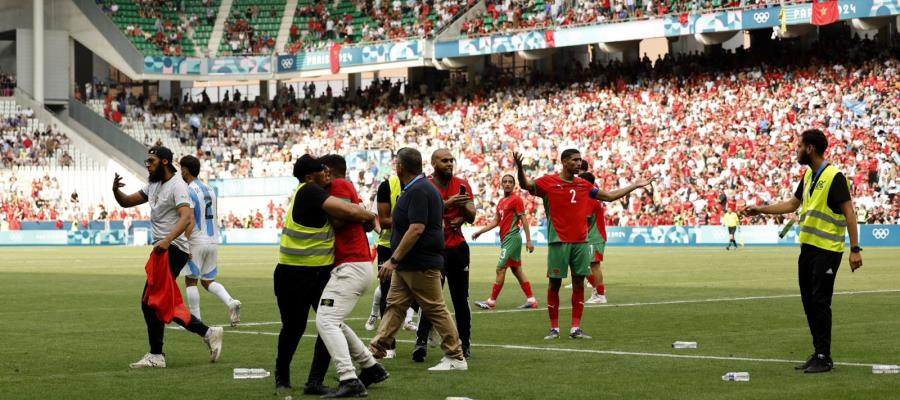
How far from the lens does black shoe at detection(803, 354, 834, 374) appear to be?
40.4 feet

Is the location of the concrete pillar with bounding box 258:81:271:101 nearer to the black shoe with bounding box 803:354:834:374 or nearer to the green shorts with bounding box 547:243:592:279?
the green shorts with bounding box 547:243:592:279

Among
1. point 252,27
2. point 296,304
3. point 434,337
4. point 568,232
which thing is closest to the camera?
point 296,304

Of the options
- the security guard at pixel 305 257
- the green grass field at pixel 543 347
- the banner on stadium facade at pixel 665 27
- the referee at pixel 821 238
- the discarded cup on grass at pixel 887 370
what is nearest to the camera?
the security guard at pixel 305 257

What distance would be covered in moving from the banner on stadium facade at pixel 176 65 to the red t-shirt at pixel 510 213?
174 ft

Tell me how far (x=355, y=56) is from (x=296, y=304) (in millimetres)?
57938

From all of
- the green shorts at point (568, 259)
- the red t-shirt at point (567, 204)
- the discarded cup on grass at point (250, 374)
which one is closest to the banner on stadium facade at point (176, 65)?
the red t-shirt at point (567, 204)

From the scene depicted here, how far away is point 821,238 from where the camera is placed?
1257 cm

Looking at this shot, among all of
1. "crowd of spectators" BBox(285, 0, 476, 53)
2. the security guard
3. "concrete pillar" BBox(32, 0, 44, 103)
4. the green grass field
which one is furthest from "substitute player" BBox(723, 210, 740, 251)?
"concrete pillar" BBox(32, 0, 44, 103)

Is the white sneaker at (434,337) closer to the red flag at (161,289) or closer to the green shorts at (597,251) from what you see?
the red flag at (161,289)

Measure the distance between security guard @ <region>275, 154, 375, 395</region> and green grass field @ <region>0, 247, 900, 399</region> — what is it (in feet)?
1.59

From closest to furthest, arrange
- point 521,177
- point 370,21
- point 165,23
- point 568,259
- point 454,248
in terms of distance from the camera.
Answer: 1. point 454,248
2. point 521,177
3. point 568,259
4. point 370,21
5. point 165,23

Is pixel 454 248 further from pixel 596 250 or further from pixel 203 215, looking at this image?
pixel 596 250

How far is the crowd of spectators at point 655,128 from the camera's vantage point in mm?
48969

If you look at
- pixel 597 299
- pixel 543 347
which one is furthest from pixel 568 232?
pixel 597 299
